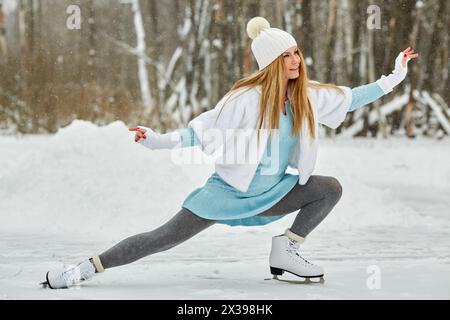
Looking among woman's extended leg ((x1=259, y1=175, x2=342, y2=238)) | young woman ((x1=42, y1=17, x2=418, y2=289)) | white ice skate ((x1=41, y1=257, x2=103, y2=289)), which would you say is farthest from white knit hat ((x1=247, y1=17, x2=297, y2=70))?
white ice skate ((x1=41, y1=257, x2=103, y2=289))

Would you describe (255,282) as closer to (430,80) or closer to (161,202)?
(161,202)

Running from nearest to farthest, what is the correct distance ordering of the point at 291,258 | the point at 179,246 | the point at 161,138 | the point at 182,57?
the point at 161,138, the point at 291,258, the point at 179,246, the point at 182,57

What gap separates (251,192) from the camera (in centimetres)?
430

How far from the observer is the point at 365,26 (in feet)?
50.3

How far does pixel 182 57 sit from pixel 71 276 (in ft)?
38.1

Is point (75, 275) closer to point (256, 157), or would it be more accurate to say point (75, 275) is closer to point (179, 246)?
point (256, 157)

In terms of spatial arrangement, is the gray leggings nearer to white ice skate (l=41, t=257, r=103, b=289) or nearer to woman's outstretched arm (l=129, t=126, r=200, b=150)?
white ice skate (l=41, t=257, r=103, b=289)

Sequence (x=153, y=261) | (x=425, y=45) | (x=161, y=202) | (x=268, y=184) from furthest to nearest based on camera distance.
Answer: (x=425, y=45) → (x=161, y=202) → (x=153, y=261) → (x=268, y=184)

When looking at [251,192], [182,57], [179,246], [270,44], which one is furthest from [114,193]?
[182,57]

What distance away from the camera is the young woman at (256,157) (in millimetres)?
4273

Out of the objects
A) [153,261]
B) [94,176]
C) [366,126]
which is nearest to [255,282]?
[153,261]

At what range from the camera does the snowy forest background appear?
15164mm

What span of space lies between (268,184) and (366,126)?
1122 centimetres

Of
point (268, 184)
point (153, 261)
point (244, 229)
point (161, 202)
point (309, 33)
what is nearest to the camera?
point (268, 184)
